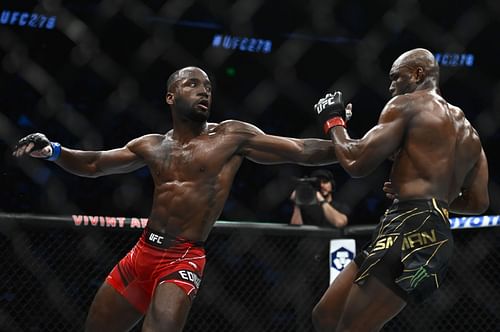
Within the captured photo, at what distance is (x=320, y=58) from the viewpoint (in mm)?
6051

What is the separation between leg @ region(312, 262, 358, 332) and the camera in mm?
2508

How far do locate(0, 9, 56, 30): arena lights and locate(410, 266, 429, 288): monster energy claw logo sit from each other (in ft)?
14.1

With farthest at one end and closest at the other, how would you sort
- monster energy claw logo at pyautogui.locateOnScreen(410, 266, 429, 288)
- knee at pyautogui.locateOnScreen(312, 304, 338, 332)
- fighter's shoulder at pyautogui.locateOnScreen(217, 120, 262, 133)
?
fighter's shoulder at pyautogui.locateOnScreen(217, 120, 262, 133) < knee at pyautogui.locateOnScreen(312, 304, 338, 332) < monster energy claw logo at pyautogui.locateOnScreen(410, 266, 429, 288)

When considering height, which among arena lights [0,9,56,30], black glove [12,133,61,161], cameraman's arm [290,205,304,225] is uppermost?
arena lights [0,9,56,30]

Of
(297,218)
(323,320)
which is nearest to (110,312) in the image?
(323,320)

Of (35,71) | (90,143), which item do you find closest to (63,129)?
(90,143)

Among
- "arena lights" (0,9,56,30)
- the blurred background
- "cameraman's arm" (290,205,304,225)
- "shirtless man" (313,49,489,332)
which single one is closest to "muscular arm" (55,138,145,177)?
"shirtless man" (313,49,489,332)

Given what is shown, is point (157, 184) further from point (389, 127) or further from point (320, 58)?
point (320, 58)

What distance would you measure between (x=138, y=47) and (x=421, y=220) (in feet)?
13.3

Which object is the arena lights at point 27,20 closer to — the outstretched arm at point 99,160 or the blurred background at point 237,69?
the blurred background at point 237,69

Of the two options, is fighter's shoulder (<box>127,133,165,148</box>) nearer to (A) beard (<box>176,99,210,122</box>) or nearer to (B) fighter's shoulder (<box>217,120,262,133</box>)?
(A) beard (<box>176,99,210,122</box>)

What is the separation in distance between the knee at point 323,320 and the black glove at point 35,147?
1.17 meters

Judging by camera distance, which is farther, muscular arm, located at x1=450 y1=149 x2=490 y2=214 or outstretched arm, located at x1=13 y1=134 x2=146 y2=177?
outstretched arm, located at x1=13 y1=134 x2=146 y2=177

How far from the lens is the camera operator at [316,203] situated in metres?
3.57
